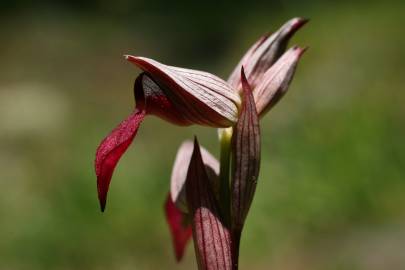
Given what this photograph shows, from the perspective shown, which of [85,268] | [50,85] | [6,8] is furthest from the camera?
[6,8]

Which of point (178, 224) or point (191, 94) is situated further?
point (178, 224)

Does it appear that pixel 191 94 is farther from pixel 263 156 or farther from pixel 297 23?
pixel 263 156

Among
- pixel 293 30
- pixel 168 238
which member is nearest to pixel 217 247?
pixel 293 30

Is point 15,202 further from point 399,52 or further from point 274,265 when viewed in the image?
point 399,52

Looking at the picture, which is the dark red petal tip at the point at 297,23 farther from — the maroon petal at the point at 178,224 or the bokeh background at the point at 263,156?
the bokeh background at the point at 263,156


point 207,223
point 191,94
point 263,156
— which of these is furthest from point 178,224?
point 263,156

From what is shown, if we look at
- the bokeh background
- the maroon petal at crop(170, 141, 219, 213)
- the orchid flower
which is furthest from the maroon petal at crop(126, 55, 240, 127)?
the bokeh background

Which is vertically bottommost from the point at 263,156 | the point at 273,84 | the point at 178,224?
the point at 263,156
